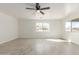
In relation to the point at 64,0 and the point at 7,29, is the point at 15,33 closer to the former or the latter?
the point at 7,29

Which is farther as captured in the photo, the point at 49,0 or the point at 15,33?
the point at 15,33

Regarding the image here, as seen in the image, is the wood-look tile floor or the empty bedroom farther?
the wood-look tile floor

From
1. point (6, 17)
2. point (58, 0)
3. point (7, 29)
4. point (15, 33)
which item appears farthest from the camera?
point (15, 33)

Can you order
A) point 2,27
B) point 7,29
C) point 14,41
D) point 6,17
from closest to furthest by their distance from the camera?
point 2,27 < point 7,29 < point 6,17 < point 14,41

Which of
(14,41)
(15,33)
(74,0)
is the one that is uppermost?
(74,0)

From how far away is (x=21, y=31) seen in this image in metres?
6.01

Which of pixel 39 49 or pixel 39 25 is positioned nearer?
pixel 39 25

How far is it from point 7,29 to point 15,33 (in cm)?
107

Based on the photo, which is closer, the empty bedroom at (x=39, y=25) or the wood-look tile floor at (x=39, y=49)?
the empty bedroom at (x=39, y=25)

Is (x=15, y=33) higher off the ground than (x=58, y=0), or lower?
lower

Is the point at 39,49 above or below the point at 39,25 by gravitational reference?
below
